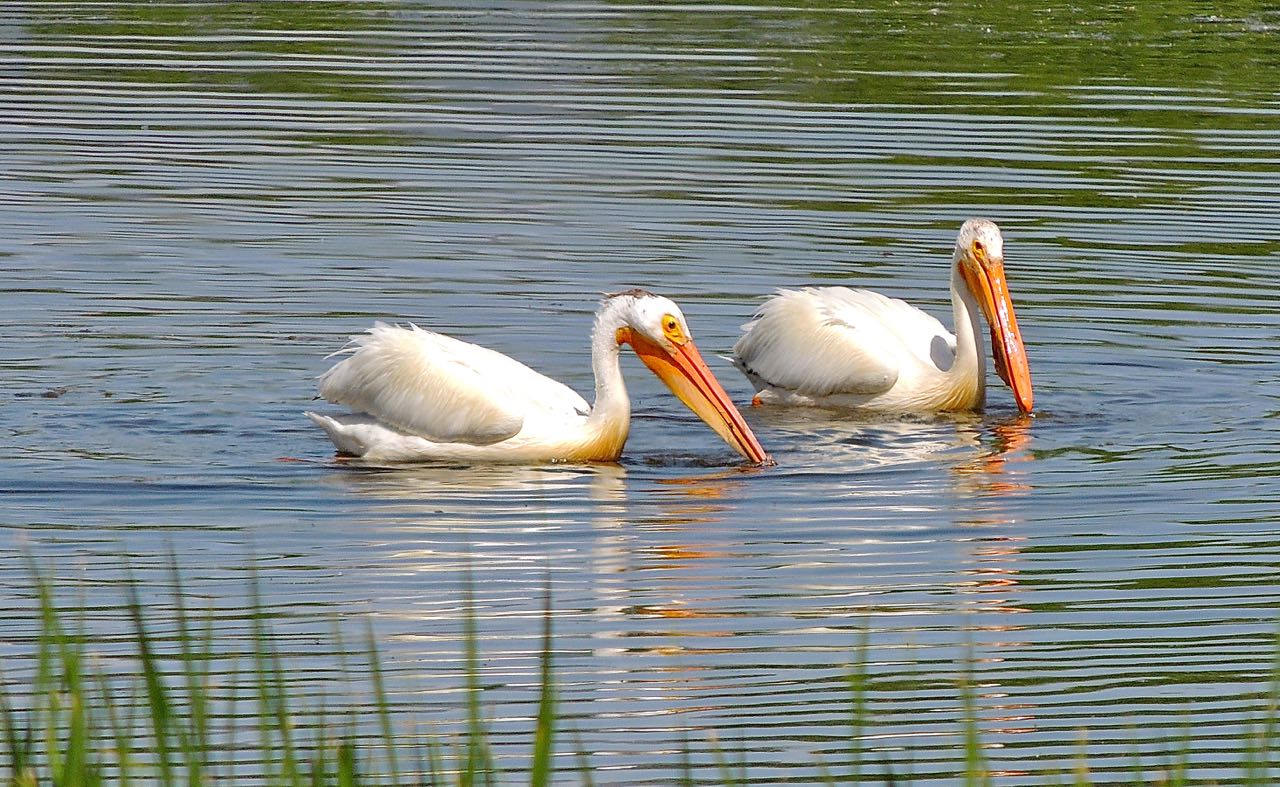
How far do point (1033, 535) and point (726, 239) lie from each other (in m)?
5.00

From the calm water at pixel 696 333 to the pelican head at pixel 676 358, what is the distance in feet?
0.56

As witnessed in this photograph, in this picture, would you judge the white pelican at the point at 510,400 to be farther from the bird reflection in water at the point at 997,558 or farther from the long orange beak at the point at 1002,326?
the long orange beak at the point at 1002,326

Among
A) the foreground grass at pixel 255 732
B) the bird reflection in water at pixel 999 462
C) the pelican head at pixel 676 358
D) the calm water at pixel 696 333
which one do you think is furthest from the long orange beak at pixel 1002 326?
the foreground grass at pixel 255 732

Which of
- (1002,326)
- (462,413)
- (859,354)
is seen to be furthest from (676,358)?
(1002,326)

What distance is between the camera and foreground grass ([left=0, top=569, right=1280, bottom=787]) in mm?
3342

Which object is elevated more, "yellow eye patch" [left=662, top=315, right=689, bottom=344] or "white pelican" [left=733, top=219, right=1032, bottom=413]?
"yellow eye patch" [left=662, top=315, right=689, bottom=344]

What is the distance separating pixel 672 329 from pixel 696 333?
2.12m

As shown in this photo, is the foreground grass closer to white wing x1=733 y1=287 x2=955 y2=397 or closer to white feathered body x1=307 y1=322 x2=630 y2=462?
white feathered body x1=307 y1=322 x2=630 y2=462

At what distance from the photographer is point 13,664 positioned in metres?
5.38

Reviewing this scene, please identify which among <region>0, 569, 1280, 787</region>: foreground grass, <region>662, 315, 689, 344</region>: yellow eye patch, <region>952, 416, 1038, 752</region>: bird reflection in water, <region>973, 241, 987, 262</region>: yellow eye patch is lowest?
<region>952, 416, 1038, 752</region>: bird reflection in water

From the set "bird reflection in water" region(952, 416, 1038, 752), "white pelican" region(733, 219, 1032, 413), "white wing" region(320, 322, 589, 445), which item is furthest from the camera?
"white pelican" region(733, 219, 1032, 413)

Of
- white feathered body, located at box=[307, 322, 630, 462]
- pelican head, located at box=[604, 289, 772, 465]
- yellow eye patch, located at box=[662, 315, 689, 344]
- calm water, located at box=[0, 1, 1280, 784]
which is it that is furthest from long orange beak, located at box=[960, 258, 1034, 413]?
white feathered body, located at box=[307, 322, 630, 462]

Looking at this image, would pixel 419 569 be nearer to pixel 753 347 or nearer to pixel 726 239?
pixel 753 347

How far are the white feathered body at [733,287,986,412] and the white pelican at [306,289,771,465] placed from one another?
4.14 feet
